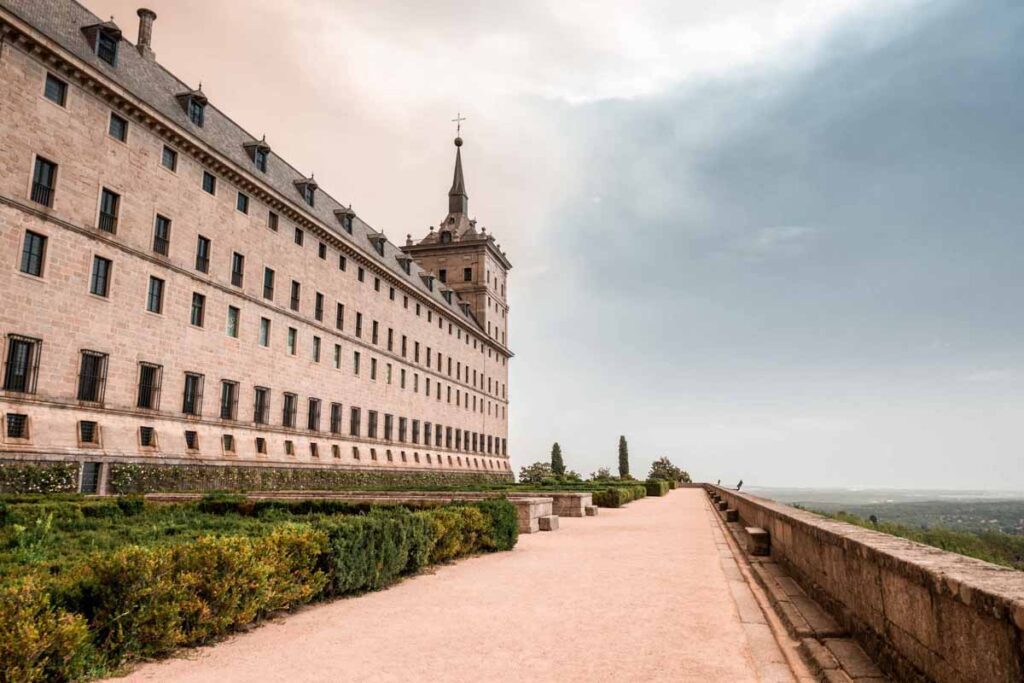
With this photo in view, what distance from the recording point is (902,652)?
4457 mm

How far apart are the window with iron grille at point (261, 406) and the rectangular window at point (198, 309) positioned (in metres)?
5.24

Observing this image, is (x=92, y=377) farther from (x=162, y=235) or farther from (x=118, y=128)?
(x=118, y=128)

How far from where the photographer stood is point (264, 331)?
35438mm

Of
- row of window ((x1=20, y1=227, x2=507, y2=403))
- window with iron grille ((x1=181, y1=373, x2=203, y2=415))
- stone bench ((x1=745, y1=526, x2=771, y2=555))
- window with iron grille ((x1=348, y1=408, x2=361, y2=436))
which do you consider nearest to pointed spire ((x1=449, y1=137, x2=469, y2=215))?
row of window ((x1=20, y1=227, x2=507, y2=403))

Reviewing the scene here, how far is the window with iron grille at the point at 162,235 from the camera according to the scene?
2825 cm

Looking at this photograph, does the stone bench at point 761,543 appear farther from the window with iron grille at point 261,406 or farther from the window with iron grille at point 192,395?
the window with iron grille at point 261,406

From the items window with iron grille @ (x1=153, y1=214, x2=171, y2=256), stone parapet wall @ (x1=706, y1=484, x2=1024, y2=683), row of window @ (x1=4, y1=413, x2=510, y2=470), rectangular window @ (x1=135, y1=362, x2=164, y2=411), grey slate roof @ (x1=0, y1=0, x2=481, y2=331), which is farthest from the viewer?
window with iron grille @ (x1=153, y1=214, x2=171, y2=256)

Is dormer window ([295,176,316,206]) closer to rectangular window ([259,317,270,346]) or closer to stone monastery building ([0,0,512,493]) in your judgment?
stone monastery building ([0,0,512,493])

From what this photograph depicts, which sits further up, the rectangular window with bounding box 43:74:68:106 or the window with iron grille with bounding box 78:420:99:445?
the rectangular window with bounding box 43:74:68:106

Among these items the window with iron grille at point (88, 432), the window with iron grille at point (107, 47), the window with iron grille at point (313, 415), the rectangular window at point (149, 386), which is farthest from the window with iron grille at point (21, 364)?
the window with iron grille at point (313, 415)

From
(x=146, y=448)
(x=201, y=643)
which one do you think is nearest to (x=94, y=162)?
(x=146, y=448)

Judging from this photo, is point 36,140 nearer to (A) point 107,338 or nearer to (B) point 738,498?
(A) point 107,338

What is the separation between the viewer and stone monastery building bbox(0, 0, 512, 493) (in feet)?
73.9

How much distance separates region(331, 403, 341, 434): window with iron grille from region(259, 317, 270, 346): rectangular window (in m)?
7.59
